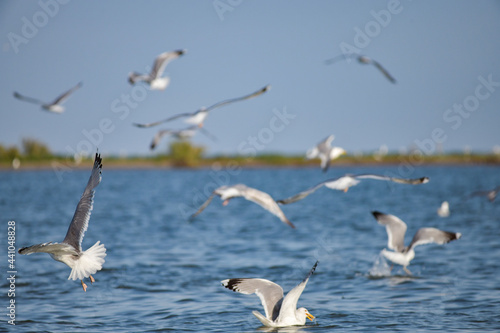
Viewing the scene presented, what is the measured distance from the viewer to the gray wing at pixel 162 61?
1141cm

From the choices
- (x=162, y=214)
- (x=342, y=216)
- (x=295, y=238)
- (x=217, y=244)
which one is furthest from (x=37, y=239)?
(x=342, y=216)

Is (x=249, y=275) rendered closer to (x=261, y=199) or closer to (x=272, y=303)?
(x=272, y=303)

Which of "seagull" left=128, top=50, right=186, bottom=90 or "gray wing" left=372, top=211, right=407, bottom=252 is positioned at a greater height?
"seagull" left=128, top=50, right=186, bottom=90

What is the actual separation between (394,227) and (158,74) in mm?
5084

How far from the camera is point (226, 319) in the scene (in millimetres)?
9586

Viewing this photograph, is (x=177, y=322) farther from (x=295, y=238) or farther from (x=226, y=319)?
(x=295, y=238)

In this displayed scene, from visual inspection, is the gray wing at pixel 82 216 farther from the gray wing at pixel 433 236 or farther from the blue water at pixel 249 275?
the gray wing at pixel 433 236

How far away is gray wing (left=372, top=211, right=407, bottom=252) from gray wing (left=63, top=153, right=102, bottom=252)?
17.1 ft

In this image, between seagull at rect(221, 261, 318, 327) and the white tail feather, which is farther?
seagull at rect(221, 261, 318, 327)

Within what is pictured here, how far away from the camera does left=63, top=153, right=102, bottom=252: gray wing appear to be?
8.48m

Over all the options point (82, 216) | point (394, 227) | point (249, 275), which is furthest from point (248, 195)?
point (249, 275)

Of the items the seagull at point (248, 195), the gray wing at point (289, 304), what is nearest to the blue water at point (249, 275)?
the gray wing at point (289, 304)

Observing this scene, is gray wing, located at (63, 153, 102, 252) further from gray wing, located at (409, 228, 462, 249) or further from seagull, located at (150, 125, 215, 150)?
gray wing, located at (409, 228, 462, 249)

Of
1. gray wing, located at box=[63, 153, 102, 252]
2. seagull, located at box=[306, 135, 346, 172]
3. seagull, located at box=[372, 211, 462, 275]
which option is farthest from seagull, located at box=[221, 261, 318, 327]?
seagull, located at box=[372, 211, 462, 275]
